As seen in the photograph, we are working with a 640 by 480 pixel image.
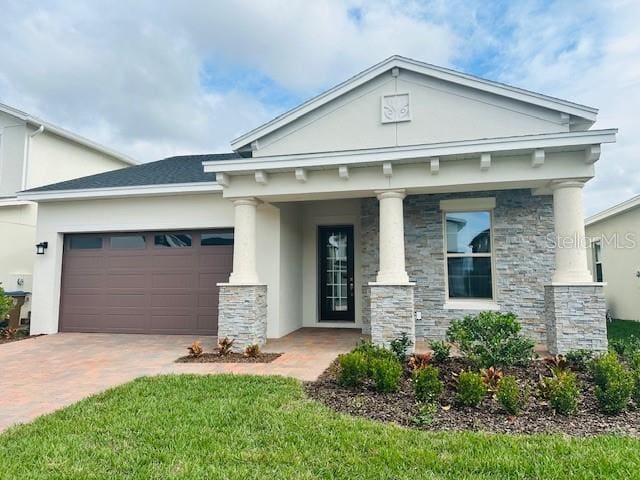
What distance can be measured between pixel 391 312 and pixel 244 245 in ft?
10.6

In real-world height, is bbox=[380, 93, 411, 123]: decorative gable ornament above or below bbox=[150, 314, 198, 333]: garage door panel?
above

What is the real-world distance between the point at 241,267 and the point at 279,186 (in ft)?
5.95

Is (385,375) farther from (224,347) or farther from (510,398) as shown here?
(224,347)

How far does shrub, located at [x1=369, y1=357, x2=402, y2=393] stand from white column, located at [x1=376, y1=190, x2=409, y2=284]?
2.47 m

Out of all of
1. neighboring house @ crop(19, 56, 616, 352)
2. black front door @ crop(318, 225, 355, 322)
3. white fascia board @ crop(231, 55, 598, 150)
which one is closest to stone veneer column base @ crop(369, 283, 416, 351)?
neighboring house @ crop(19, 56, 616, 352)

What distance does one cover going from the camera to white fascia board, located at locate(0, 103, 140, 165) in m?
13.1

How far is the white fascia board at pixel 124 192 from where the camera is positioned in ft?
31.4

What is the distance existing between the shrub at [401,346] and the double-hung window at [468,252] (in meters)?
2.61

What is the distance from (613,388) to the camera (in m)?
Answer: 4.30

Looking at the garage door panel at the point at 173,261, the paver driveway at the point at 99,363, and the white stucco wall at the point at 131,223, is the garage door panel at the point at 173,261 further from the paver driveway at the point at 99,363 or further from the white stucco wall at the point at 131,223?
the paver driveway at the point at 99,363

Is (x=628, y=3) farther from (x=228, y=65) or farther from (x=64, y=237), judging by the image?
(x=64, y=237)

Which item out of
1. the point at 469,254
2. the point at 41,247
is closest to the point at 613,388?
the point at 469,254

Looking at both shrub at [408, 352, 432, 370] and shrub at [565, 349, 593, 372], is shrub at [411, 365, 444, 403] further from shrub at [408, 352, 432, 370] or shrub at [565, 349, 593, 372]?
shrub at [565, 349, 593, 372]

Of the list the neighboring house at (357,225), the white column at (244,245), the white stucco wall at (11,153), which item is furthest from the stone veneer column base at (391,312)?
the white stucco wall at (11,153)
